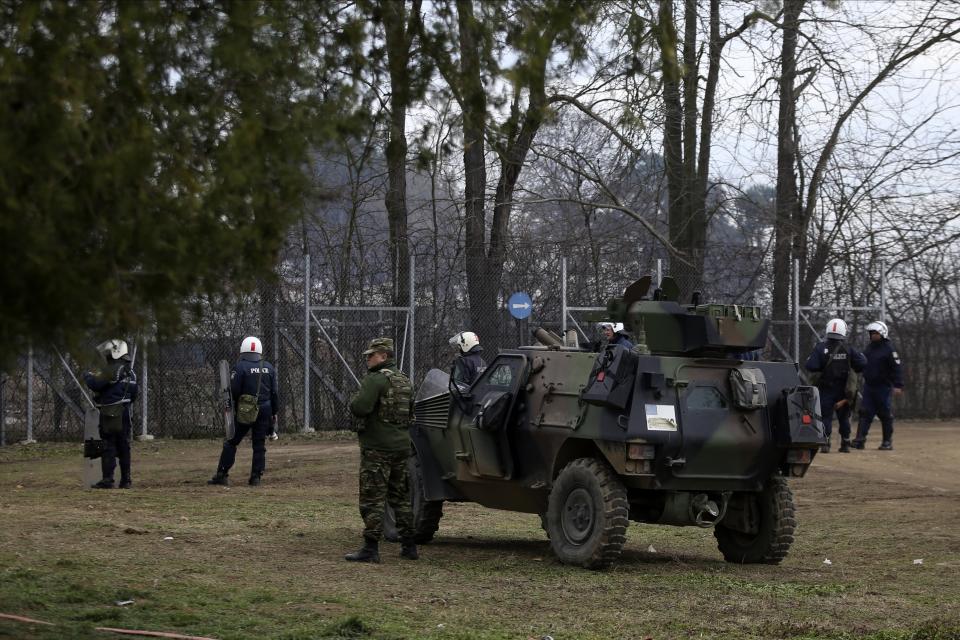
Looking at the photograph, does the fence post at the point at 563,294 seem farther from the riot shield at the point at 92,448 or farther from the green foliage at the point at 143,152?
the green foliage at the point at 143,152

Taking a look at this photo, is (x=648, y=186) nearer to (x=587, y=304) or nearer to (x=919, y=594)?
(x=587, y=304)

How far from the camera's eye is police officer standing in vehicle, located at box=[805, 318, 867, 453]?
74.9 ft

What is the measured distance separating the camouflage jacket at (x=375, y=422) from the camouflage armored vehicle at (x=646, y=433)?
0.84m

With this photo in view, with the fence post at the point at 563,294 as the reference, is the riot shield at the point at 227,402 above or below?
below

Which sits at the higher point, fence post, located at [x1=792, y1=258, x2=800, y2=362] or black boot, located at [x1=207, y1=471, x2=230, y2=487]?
fence post, located at [x1=792, y1=258, x2=800, y2=362]

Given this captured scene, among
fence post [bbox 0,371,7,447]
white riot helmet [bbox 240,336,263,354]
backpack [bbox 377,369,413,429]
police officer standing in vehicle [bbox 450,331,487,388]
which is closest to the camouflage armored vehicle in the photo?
backpack [bbox 377,369,413,429]

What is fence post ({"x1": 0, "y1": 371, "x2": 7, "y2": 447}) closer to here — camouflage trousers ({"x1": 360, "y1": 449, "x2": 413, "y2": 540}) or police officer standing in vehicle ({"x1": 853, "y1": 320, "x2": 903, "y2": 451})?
camouflage trousers ({"x1": 360, "y1": 449, "x2": 413, "y2": 540})

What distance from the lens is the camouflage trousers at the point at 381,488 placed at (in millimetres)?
11805

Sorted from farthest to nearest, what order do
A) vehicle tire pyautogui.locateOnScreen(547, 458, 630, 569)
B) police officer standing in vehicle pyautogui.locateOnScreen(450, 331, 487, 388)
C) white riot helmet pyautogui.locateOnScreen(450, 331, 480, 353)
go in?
white riot helmet pyautogui.locateOnScreen(450, 331, 480, 353) < police officer standing in vehicle pyautogui.locateOnScreen(450, 331, 487, 388) < vehicle tire pyautogui.locateOnScreen(547, 458, 630, 569)

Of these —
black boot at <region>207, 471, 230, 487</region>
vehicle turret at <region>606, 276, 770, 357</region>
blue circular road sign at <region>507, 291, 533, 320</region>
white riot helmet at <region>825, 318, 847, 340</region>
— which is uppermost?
blue circular road sign at <region>507, 291, 533, 320</region>

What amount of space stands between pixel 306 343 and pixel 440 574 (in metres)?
13.6

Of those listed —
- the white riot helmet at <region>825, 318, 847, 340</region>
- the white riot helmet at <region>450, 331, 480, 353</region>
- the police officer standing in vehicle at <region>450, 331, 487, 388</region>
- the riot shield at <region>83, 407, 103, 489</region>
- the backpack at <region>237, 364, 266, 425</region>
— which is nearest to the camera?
the police officer standing in vehicle at <region>450, 331, 487, 388</region>

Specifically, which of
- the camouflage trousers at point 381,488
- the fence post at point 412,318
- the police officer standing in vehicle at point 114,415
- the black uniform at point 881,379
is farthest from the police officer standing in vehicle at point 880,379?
the camouflage trousers at point 381,488

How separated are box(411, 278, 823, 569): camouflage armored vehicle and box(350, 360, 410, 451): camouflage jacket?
0.84 meters
